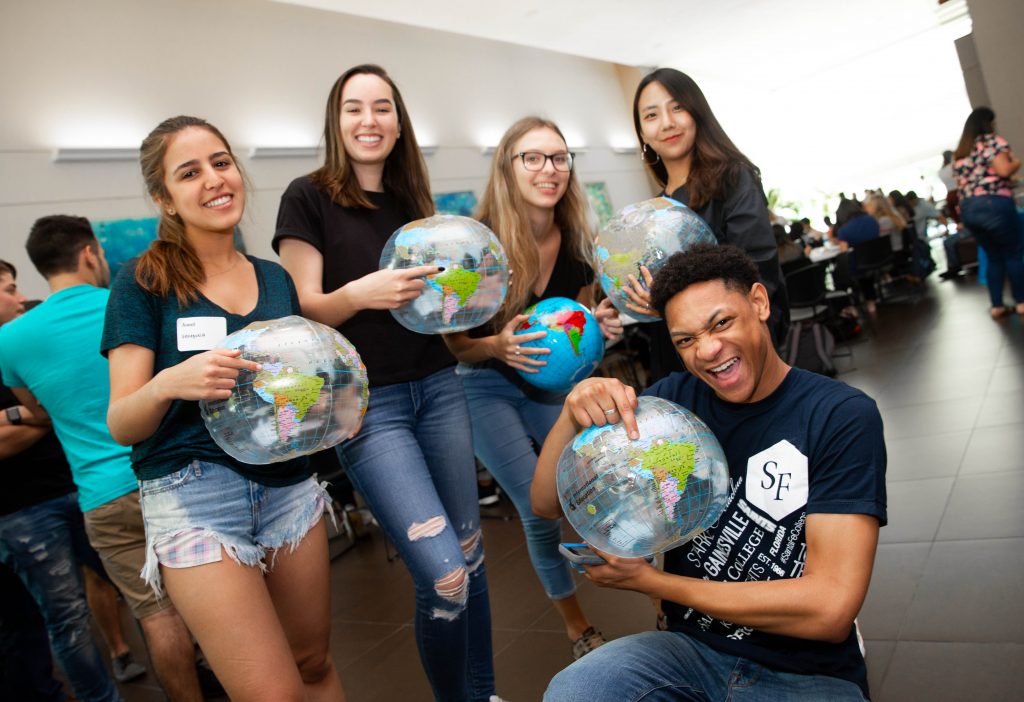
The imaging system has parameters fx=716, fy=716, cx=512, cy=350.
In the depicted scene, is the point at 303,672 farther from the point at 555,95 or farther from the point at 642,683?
the point at 555,95

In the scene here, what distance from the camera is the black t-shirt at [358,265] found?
1.98 metres

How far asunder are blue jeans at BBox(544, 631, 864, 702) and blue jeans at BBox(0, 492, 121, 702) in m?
2.36

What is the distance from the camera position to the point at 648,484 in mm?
1268

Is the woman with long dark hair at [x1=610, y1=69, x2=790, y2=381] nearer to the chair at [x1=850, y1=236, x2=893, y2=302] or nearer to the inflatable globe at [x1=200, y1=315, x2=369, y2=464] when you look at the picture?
the inflatable globe at [x1=200, y1=315, x2=369, y2=464]

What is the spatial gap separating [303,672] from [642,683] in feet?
2.94

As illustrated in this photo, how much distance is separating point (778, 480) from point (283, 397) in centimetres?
100

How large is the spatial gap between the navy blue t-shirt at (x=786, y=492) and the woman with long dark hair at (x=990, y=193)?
570 centimetres

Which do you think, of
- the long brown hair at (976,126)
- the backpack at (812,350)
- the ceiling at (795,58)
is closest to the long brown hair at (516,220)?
the backpack at (812,350)

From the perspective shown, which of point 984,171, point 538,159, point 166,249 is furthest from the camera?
point 984,171

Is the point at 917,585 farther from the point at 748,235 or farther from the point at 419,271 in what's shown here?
the point at 419,271

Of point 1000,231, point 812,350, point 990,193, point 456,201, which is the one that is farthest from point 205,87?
point 1000,231

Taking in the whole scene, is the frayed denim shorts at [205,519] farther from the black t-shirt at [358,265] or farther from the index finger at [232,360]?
the black t-shirt at [358,265]

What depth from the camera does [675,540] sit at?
1.31 m

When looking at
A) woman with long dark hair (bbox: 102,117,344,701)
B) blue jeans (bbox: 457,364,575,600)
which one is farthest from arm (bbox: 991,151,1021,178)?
woman with long dark hair (bbox: 102,117,344,701)
